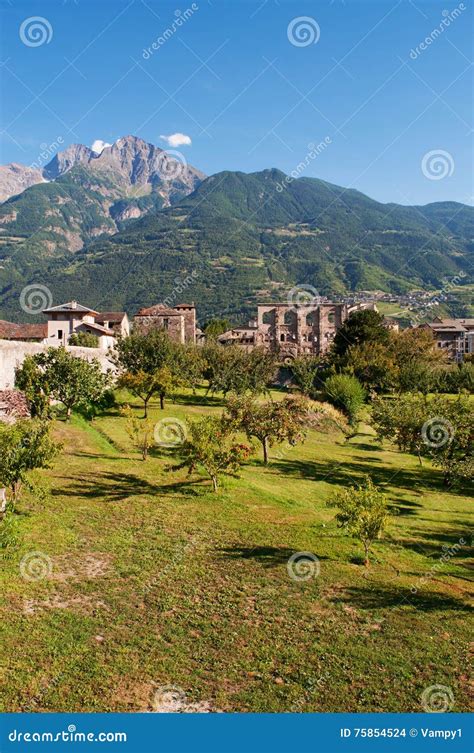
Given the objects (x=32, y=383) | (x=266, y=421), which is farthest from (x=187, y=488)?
(x=32, y=383)

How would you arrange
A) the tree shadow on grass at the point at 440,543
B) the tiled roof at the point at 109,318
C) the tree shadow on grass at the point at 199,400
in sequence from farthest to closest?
the tiled roof at the point at 109,318, the tree shadow on grass at the point at 199,400, the tree shadow on grass at the point at 440,543

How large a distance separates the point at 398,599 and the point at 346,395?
36.7m

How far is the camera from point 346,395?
49062 mm

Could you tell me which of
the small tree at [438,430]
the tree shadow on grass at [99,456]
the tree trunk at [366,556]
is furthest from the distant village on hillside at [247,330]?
the tree trunk at [366,556]

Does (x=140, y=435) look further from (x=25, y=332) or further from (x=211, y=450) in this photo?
(x=25, y=332)

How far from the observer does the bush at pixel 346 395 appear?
1901 inches

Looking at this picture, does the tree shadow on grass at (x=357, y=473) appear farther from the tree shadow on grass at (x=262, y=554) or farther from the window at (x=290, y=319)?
the window at (x=290, y=319)

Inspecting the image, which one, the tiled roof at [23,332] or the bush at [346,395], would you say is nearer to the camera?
the bush at [346,395]

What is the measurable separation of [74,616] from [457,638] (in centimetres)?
829

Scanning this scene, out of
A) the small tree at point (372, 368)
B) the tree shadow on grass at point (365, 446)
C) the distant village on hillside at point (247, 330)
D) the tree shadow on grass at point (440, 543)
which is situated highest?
the distant village on hillside at point (247, 330)

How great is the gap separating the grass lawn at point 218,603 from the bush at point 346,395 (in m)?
26.0

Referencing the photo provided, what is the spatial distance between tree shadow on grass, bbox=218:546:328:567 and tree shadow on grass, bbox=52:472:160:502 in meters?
5.37

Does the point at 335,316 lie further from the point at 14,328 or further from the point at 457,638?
the point at 457,638

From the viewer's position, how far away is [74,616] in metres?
10.8
